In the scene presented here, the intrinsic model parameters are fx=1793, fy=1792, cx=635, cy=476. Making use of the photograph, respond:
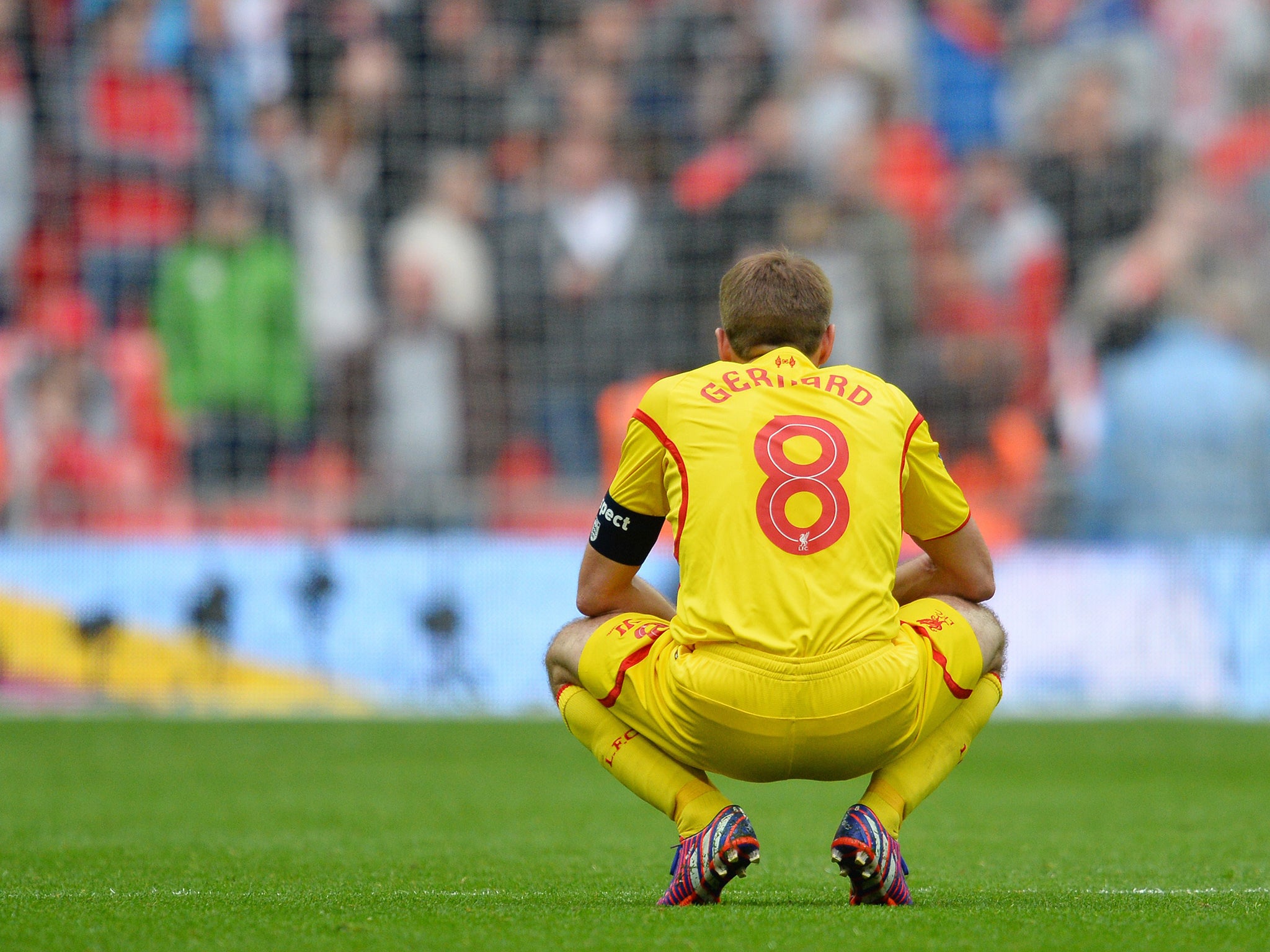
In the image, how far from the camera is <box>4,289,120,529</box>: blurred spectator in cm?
1234

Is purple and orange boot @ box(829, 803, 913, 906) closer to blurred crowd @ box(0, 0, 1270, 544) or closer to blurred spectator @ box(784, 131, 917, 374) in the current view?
blurred crowd @ box(0, 0, 1270, 544)

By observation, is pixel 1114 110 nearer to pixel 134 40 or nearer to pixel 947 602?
pixel 134 40

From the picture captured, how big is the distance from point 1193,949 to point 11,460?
1092 centimetres

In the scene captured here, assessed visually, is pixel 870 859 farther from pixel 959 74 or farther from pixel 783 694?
pixel 959 74

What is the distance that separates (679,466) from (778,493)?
0.69 feet

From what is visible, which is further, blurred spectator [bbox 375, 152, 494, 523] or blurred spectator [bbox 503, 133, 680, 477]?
blurred spectator [bbox 503, 133, 680, 477]

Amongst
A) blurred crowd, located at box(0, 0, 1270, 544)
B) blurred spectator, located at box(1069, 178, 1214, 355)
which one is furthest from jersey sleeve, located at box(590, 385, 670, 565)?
blurred spectator, located at box(1069, 178, 1214, 355)

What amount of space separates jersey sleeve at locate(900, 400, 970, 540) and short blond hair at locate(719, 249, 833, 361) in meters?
0.26

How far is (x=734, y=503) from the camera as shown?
3.47 m

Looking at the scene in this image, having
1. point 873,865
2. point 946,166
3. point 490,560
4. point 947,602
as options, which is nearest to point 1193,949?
point 873,865

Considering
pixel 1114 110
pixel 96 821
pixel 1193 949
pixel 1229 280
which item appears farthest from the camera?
pixel 1114 110

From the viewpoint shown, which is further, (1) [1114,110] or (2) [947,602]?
(1) [1114,110]

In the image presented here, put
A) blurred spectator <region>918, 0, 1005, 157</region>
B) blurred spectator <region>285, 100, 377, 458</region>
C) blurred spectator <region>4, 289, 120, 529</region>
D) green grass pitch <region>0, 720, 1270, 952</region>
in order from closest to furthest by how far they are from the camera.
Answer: green grass pitch <region>0, 720, 1270, 952</region>, blurred spectator <region>4, 289, 120, 529</region>, blurred spectator <region>285, 100, 377, 458</region>, blurred spectator <region>918, 0, 1005, 157</region>

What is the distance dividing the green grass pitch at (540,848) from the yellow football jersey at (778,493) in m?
0.58
